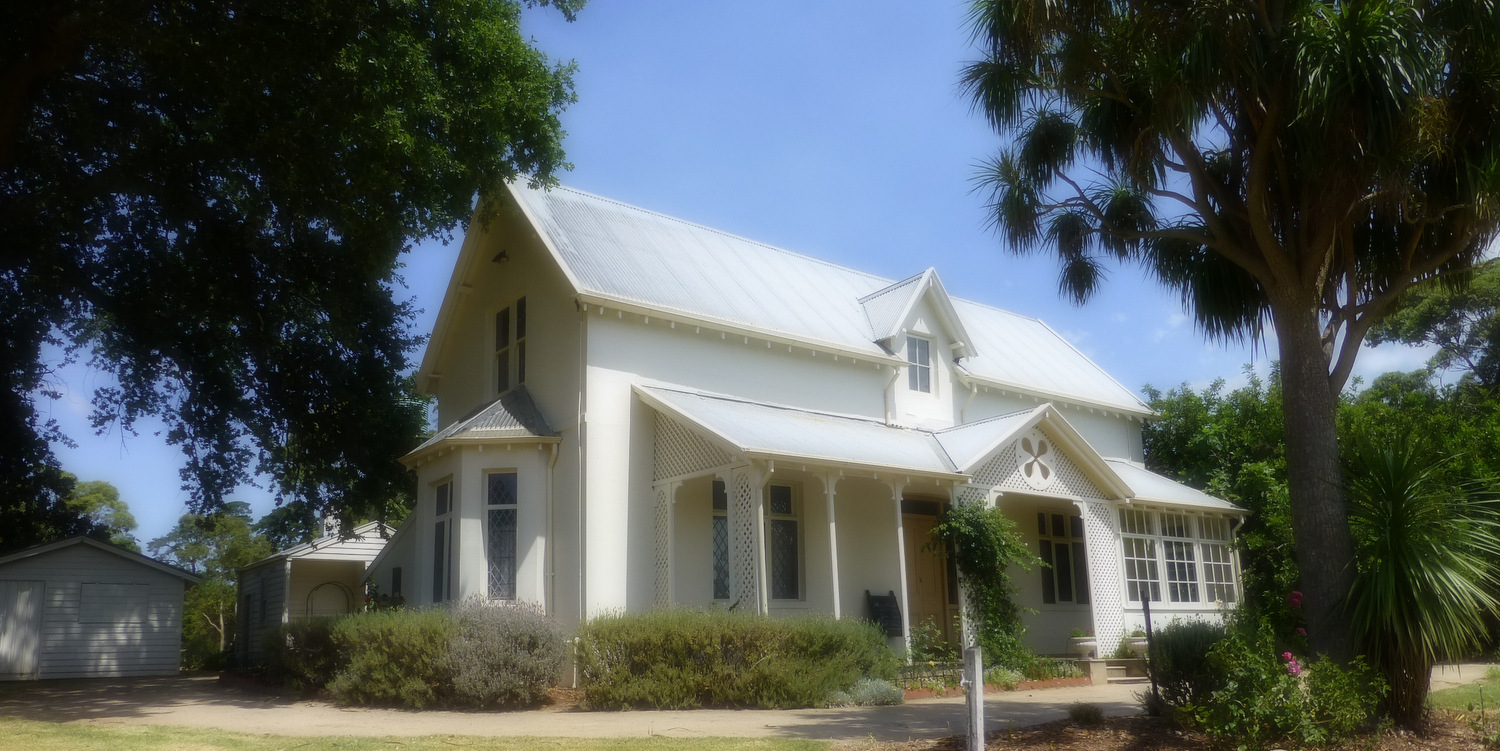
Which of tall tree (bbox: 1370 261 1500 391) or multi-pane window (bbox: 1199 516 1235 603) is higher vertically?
tall tree (bbox: 1370 261 1500 391)

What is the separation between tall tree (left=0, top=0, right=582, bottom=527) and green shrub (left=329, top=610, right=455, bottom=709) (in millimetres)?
5516

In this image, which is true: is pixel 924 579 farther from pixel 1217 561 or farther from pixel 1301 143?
pixel 1301 143

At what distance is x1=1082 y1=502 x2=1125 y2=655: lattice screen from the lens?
1862 centimetres

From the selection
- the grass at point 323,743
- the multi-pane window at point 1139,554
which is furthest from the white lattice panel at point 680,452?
the multi-pane window at point 1139,554

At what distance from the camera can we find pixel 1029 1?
10586 millimetres

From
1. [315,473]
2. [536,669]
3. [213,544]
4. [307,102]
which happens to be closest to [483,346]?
[315,473]

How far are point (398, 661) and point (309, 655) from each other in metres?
2.85

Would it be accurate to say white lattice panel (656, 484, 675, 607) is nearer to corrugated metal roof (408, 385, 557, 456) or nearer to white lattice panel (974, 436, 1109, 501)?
corrugated metal roof (408, 385, 557, 456)

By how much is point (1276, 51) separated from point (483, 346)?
47.9 feet

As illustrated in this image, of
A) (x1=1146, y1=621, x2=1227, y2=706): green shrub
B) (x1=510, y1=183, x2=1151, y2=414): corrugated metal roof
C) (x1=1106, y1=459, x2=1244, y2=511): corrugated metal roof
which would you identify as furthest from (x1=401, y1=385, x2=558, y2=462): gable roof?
(x1=1106, y1=459, x2=1244, y2=511): corrugated metal roof

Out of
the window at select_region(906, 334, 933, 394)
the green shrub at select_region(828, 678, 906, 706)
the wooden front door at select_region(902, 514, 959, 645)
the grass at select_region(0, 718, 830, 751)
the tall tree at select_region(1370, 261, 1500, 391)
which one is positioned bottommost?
the green shrub at select_region(828, 678, 906, 706)

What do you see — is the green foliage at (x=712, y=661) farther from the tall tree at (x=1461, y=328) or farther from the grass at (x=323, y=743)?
the tall tree at (x=1461, y=328)

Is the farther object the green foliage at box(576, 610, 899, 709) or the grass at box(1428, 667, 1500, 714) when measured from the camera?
the green foliage at box(576, 610, 899, 709)

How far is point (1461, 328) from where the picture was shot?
124ft
